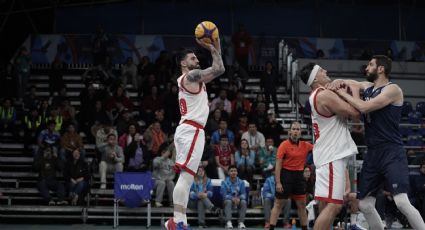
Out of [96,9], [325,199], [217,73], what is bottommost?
[325,199]

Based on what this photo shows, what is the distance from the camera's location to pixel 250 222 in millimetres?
19797

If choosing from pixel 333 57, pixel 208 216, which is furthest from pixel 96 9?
pixel 208 216

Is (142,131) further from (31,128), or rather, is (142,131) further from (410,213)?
(410,213)

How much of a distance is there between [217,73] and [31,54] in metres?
18.5

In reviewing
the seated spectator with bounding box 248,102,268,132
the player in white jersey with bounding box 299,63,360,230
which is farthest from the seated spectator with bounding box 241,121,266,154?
the player in white jersey with bounding box 299,63,360,230

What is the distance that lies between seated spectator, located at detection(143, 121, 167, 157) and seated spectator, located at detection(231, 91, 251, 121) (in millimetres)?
2611

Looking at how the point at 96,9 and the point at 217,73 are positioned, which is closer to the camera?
the point at 217,73

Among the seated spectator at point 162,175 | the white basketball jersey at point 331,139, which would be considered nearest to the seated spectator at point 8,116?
the seated spectator at point 162,175

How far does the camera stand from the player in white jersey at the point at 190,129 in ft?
35.9

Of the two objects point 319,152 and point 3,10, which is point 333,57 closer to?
point 3,10

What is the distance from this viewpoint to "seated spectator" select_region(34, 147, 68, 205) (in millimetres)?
19688

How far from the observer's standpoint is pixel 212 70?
10922 mm

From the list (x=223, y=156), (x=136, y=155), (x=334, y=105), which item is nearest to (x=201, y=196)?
(x=223, y=156)

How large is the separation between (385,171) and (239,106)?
42.3 feet
